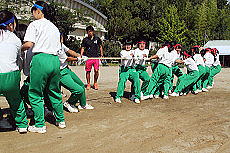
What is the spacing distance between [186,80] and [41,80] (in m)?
5.59

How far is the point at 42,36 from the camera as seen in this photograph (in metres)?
4.71

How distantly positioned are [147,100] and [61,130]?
11.8 ft

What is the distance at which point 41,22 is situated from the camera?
15.6ft

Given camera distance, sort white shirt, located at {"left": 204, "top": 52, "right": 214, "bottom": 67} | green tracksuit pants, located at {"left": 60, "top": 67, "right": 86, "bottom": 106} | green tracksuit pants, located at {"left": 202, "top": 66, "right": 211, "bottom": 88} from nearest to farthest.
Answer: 1. green tracksuit pants, located at {"left": 60, "top": 67, "right": 86, "bottom": 106}
2. green tracksuit pants, located at {"left": 202, "top": 66, "right": 211, "bottom": 88}
3. white shirt, located at {"left": 204, "top": 52, "right": 214, "bottom": 67}

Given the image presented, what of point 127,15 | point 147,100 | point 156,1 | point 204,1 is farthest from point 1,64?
point 204,1

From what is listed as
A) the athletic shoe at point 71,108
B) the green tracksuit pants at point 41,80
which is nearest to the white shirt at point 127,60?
the athletic shoe at point 71,108

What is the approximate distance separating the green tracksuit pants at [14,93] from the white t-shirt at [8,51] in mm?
98

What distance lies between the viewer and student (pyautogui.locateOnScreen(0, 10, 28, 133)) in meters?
4.58

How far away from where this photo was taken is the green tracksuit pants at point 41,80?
468 centimetres

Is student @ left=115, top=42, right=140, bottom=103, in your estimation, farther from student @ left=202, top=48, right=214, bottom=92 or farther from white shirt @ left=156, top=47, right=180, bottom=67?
student @ left=202, top=48, right=214, bottom=92

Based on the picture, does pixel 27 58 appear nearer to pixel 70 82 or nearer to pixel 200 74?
pixel 70 82

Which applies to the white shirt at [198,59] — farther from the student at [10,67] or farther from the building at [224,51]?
the building at [224,51]

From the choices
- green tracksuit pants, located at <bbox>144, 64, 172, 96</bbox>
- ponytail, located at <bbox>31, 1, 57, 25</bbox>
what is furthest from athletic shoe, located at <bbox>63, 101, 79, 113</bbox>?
green tracksuit pants, located at <bbox>144, 64, 172, 96</bbox>

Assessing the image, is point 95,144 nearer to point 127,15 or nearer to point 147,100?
point 147,100
